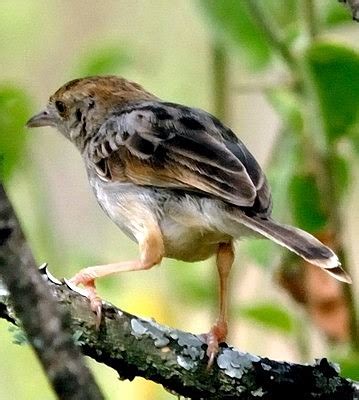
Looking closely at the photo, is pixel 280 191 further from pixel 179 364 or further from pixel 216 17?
pixel 179 364

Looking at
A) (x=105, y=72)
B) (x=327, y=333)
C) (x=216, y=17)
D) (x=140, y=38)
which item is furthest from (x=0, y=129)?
(x=140, y=38)

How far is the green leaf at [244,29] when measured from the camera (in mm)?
3043

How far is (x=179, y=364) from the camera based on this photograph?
6.74ft

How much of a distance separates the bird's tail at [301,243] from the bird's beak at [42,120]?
1.12 metres

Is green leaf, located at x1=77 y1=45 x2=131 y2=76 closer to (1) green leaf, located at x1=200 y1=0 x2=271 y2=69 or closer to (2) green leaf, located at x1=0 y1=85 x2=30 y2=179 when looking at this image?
(2) green leaf, located at x1=0 y1=85 x2=30 y2=179

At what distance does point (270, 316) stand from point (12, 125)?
0.97 meters

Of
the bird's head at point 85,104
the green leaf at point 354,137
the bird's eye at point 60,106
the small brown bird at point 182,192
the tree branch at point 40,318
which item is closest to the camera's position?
the tree branch at point 40,318

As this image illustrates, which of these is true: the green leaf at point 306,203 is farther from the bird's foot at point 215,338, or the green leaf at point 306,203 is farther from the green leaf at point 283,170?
the bird's foot at point 215,338

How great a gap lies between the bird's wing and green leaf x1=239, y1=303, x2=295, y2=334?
0.59 metres

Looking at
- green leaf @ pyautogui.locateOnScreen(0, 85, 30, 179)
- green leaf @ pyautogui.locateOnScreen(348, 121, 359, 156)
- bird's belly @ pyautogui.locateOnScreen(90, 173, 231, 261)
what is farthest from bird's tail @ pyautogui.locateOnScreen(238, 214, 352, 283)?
green leaf @ pyautogui.locateOnScreen(0, 85, 30, 179)

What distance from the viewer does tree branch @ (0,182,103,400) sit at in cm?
115

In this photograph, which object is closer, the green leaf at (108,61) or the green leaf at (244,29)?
the green leaf at (244,29)

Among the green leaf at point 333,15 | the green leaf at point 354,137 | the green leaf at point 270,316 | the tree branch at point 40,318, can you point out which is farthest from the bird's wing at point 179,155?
the tree branch at point 40,318

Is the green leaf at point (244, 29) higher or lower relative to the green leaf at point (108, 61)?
higher
